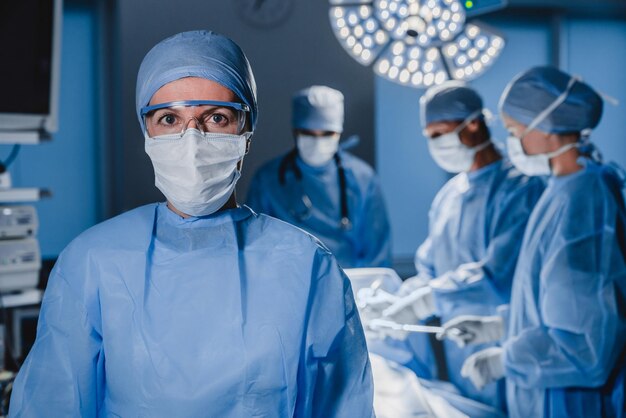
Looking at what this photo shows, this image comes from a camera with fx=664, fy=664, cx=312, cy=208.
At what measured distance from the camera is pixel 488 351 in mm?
1843

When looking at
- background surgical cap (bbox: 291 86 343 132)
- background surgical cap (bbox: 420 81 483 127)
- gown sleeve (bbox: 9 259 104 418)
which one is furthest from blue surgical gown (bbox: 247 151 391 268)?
gown sleeve (bbox: 9 259 104 418)

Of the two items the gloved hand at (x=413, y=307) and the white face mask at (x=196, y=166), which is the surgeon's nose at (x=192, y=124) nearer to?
the white face mask at (x=196, y=166)

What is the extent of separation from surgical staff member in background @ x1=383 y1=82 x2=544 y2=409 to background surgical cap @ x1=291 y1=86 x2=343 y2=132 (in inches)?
17.0

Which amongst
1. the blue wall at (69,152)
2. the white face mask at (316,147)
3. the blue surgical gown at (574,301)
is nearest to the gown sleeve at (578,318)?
the blue surgical gown at (574,301)

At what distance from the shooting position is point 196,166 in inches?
41.8

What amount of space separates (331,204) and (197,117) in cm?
182

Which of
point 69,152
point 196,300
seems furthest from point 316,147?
point 196,300

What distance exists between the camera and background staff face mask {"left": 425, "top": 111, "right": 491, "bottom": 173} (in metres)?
2.31

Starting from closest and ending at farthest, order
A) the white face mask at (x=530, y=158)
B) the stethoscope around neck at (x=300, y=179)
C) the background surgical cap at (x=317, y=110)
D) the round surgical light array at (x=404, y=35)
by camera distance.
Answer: the round surgical light array at (x=404, y=35), the white face mask at (x=530, y=158), the background surgical cap at (x=317, y=110), the stethoscope around neck at (x=300, y=179)

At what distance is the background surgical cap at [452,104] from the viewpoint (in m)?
2.35

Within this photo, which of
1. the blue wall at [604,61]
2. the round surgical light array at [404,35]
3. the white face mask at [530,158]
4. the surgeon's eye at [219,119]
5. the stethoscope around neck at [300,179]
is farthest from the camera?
the blue wall at [604,61]

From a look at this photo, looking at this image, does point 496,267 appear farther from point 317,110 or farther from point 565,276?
point 317,110

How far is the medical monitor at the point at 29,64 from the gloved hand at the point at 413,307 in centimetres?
126

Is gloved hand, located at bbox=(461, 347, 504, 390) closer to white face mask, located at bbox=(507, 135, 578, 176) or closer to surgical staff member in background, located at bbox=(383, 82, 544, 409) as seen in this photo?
surgical staff member in background, located at bbox=(383, 82, 544, 409)
